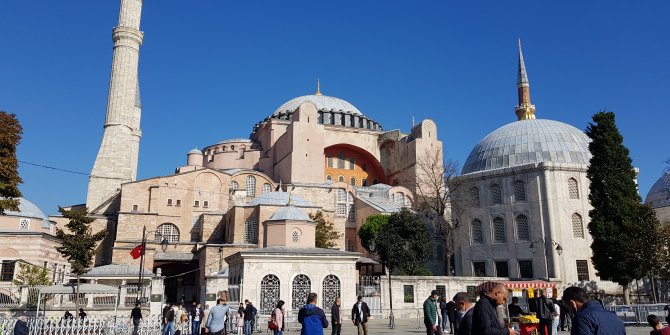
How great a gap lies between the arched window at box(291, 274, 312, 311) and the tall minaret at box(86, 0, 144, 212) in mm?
21047

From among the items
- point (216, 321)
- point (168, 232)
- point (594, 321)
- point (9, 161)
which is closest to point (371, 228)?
point (168, 232)

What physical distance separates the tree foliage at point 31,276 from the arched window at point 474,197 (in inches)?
902

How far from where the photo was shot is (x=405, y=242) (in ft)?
90.3

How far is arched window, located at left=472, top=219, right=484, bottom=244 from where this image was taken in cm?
2950

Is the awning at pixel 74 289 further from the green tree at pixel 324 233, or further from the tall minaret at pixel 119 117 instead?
the tall minaret at pixel 119 117

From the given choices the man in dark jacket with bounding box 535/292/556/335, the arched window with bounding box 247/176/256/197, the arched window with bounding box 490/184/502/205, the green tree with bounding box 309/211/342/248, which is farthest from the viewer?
the arched window with bounding box 247/176/256/197

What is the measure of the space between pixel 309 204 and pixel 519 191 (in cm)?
1300

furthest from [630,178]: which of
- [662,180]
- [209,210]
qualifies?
[209,210]

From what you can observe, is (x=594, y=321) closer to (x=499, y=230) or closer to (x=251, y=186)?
(x=499, y=230)

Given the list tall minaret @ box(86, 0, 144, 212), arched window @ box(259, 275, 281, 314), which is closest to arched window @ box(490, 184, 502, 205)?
arched window @ box(259, 275, 281, 314)

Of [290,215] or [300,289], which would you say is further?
[290,215]

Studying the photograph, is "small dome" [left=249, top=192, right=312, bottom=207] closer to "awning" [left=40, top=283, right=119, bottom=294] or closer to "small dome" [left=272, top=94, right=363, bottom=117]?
"awning" [left=40, top=283, right=119, bottom=294]

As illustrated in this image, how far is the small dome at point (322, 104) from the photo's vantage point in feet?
163

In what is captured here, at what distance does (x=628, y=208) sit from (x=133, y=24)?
108 ft
